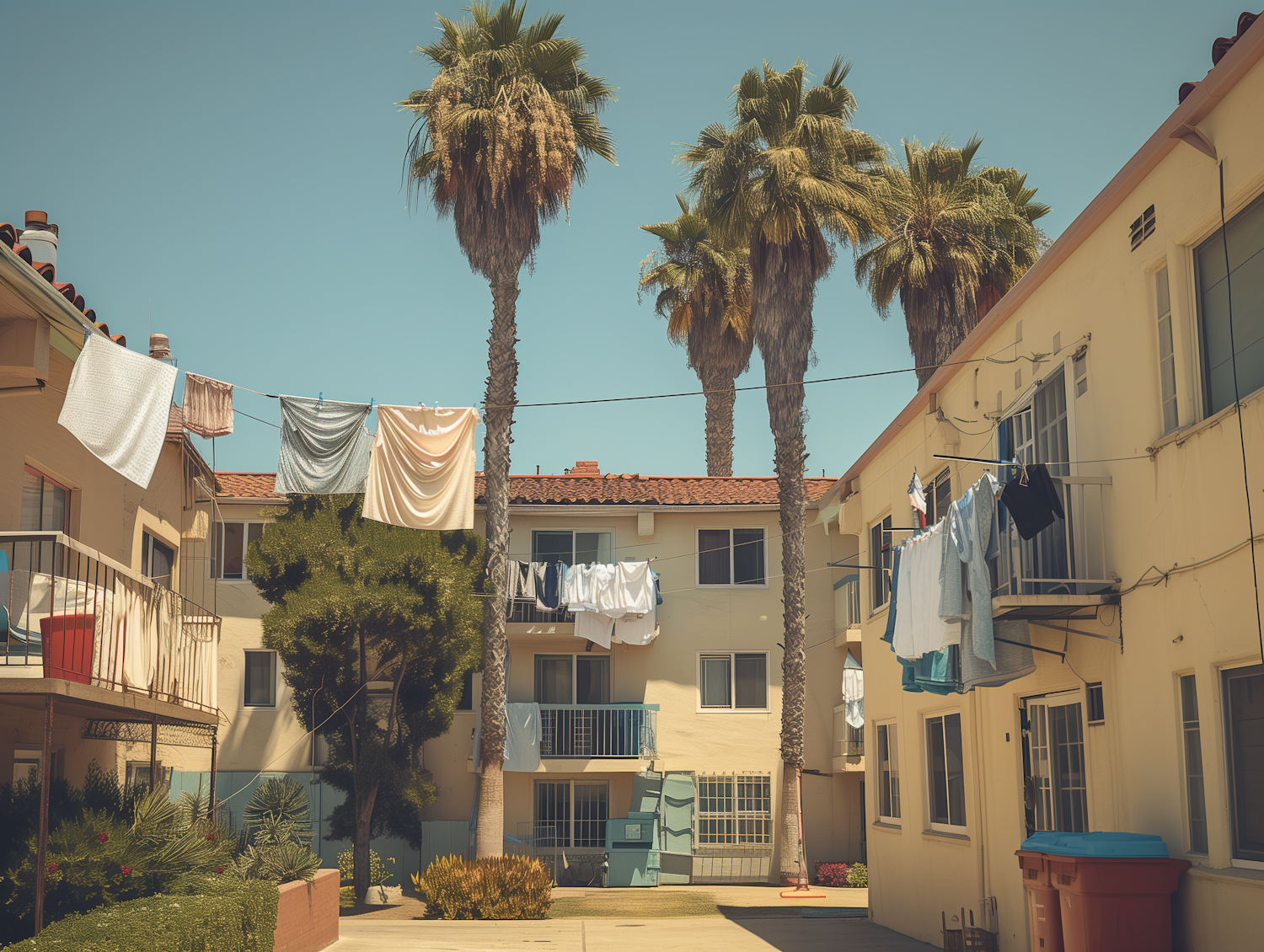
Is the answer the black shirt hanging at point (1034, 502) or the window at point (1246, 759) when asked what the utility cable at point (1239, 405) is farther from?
the black shirt hanging at point (1034, 502)

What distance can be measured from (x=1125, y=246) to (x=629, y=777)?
21.6 metres

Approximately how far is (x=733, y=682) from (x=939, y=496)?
1469 centimetres

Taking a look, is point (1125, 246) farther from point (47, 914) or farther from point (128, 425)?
point (47, 914)

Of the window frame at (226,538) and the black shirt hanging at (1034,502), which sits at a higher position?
the window frame at (226,538)

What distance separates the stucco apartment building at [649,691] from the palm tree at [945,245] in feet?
20.3

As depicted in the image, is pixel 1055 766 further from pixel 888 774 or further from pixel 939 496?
pixel 888 774

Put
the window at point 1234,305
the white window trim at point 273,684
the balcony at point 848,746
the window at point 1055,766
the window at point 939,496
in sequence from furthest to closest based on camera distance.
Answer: the white window trim at point 273,684
the balcony at point 848,746
the window at point 939,496
the window at point 1055,766
the window at point 1234,305

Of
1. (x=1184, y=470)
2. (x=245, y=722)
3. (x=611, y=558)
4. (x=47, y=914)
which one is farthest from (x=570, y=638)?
(x=1184, y=470)

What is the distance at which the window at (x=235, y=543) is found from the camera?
29516 millimetres

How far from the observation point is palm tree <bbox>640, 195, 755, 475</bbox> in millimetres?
31422

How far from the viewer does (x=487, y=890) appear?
20.3 meters

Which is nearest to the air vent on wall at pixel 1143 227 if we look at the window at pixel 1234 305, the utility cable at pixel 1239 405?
the window at pixel 1234 305

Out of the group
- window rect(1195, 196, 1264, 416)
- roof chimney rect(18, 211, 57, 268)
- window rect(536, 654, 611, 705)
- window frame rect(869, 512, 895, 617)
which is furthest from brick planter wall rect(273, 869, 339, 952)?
window rect(536, 654, 611, 705)

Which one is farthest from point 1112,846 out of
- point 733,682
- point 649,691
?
point 649,691
